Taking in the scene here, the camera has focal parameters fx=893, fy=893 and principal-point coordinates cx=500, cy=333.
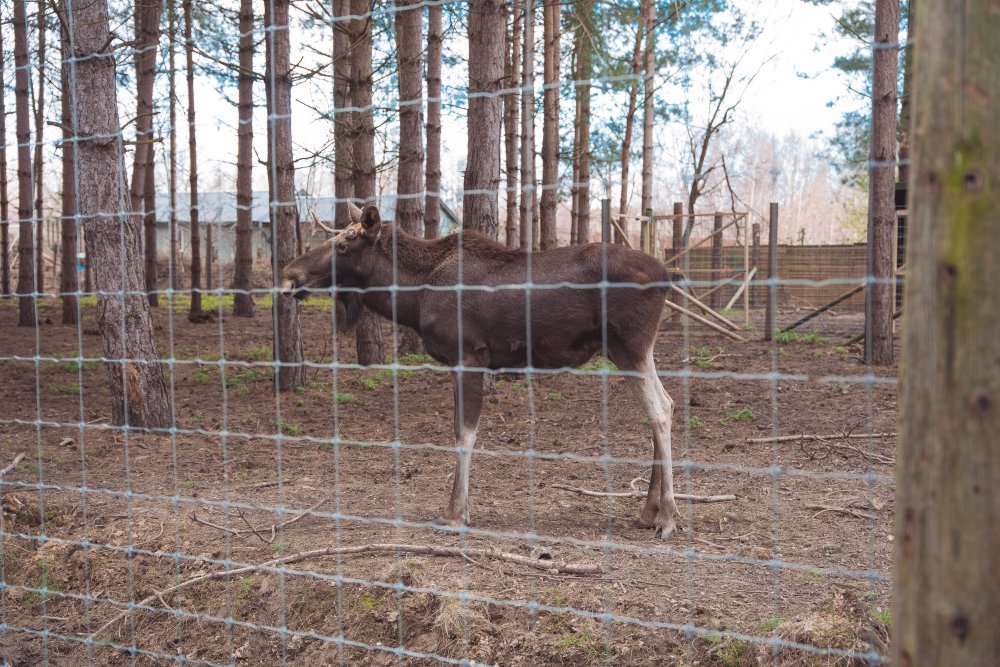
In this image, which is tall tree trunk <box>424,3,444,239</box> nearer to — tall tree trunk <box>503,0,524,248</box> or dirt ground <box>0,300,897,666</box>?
tall tree trunk <box>503,0,524,248</box>

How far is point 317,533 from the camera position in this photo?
5.21m

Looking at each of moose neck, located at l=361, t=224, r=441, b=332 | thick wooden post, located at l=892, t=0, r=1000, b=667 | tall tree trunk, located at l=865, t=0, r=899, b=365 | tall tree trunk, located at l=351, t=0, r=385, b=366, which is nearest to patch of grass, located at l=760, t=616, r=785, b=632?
thick wooden post, located at l=892, t=0, r=1000, b=667

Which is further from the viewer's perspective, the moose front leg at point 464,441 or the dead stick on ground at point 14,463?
the dead stick on ground at point 14,463

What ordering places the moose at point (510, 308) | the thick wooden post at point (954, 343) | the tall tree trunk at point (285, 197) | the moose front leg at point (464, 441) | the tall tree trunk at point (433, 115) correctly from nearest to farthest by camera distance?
the thick wooden post at point (954, 343) < the moose at point (510, 308) < the moose front leg at point (464, 441) < the tall tree trunk at point (285, 197) < the tall tree trunk at point (433, 115)

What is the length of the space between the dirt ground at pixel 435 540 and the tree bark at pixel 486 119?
6.56 ft

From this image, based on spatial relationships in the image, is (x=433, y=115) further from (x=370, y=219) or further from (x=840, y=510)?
(x=840, y=510)

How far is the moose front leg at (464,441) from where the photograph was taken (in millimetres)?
5203

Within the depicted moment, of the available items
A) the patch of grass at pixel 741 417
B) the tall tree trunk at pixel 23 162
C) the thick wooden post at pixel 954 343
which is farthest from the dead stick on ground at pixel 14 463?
the tall tree trunk at pixel 23 162

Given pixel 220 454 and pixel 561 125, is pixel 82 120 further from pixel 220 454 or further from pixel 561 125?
pixel 561 125

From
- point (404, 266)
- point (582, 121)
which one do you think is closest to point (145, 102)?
point (582, 121)

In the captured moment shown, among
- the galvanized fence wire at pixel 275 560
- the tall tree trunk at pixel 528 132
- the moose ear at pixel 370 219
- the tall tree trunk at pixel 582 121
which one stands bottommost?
the galvanized fence wire at pixel 275 560

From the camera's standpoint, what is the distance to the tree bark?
880 centimetres

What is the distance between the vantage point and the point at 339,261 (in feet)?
18.7

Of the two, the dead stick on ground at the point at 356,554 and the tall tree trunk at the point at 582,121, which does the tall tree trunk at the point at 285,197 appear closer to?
the dead stick on ground at the point at 356,554
